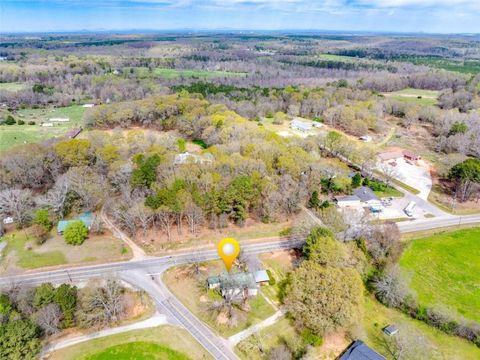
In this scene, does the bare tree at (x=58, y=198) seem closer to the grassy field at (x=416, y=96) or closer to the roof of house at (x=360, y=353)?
the roof of house at (x=360, y=353)

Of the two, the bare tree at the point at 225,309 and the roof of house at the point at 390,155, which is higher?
the roof of house at the point at 390,155

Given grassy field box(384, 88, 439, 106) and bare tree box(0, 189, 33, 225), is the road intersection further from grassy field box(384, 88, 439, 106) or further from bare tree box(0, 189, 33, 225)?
grassy field box(384, 88, 439, 106)

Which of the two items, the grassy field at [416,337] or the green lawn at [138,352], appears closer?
the green lawn at [138,352]

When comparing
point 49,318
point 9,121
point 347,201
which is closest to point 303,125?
point 347,201

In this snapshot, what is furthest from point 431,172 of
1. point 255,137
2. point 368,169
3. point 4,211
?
point 4,211

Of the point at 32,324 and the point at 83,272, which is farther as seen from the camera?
the point at 83,272

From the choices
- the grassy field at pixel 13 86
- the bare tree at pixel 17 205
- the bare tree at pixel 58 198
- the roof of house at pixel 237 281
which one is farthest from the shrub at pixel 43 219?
the grassy field at pixel 13 86

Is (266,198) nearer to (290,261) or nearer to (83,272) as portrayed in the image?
(290,261)
